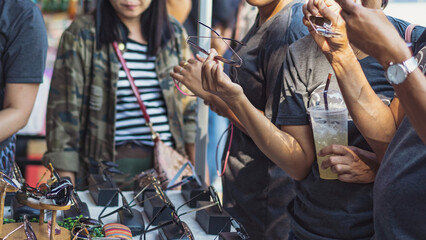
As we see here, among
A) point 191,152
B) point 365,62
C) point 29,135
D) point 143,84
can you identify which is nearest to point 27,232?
point 365,62

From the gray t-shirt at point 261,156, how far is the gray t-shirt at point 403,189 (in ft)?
1.93

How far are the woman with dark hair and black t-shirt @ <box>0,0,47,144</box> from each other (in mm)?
706

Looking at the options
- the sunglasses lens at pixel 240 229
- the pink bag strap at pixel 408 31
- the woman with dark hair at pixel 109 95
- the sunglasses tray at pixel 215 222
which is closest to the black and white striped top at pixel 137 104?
the woman with dark hair at pixel 109 95

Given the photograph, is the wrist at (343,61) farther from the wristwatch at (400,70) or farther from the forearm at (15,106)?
the forearm at (15,106)

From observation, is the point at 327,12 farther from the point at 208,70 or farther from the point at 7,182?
the point at 7,182

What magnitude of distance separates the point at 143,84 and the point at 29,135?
4.63ft

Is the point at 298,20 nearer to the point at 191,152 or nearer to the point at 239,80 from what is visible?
the point at 239,80

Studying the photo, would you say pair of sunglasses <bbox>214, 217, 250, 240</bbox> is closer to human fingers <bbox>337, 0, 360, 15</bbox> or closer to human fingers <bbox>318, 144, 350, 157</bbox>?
human fingers <bbox>318, 144, 350, 157</bbox>

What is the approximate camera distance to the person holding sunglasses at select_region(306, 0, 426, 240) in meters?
0.98

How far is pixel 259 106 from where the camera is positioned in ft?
6.07

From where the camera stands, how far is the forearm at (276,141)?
146 centimetres

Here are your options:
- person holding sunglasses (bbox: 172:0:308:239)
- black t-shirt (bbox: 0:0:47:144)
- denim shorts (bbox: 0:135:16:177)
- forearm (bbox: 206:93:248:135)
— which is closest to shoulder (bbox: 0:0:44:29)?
black t-shirt (bbox: 0:0:47:144)

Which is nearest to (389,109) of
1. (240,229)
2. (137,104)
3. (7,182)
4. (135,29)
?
(240,229)

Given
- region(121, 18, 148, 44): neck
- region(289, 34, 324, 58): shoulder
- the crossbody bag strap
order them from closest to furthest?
region(289, 34, 324, 58): shoulder
the crossbody bag strap
region(121, 18, 148, 44): neck
